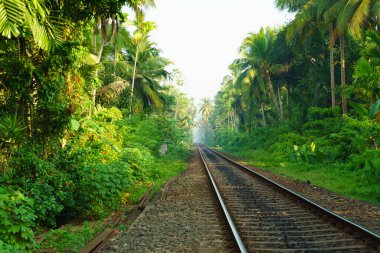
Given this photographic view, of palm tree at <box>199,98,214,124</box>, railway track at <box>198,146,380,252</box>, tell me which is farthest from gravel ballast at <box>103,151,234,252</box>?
palm tree at <box>199,98,214,124</box>

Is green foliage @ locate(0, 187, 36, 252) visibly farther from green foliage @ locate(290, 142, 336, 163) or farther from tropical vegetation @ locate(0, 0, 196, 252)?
green foliage @ locate(290, 142, 336, 163)

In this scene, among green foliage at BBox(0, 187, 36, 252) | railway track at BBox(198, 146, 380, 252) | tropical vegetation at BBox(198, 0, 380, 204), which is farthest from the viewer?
tropical vegetation at BBox(198, 0, 380, 204)

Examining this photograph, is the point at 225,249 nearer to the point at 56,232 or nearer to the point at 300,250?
the point at 300,250

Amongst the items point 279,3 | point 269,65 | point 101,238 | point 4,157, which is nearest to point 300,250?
point 101,238

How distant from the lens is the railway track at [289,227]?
4855 millimetres

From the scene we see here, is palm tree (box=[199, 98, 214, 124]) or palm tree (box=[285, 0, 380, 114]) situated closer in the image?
palm tree (box=[285, 0, 380, 114])

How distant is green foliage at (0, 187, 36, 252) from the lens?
15.5 feet

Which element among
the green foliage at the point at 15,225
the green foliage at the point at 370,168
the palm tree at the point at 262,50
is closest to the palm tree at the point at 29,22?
the green foliage at the point at 15,225

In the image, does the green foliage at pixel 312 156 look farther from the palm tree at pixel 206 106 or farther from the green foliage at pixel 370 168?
the palm tree at pixel 206 106

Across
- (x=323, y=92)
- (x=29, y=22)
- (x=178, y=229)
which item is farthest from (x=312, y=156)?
(x=29, y=22)

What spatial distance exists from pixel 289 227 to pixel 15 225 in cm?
476

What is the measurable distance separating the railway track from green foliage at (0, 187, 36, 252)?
3296mm

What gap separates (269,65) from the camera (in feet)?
108

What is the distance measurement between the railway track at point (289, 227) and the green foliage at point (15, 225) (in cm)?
330
